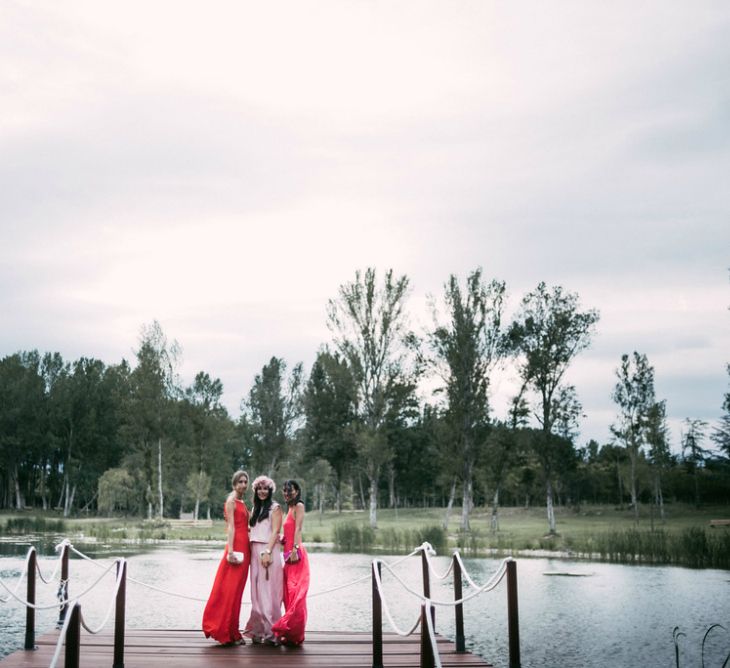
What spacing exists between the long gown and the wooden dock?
0.60ft

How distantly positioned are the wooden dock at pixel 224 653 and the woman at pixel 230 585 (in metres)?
0.18

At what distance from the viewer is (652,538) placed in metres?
28.0

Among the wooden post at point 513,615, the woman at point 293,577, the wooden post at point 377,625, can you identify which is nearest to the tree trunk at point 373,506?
the woman at point 293,577

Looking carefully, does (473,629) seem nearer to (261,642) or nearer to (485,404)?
(261,642)

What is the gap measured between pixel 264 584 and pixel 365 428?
148ft

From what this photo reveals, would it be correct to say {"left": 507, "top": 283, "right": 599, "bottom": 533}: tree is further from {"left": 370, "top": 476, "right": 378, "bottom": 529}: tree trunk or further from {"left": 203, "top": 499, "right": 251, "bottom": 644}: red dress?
{"left": 203, "top": 499, "right": 251, "bottom": 644}: red dress

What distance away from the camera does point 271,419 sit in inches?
2813

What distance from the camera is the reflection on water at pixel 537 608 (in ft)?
44.0

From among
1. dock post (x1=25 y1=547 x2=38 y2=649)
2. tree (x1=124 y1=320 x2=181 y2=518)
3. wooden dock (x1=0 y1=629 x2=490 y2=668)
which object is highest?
tree (x1=124 y1=320 x2=181 y2=518)

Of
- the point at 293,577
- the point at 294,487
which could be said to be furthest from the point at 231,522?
the point at 293,577

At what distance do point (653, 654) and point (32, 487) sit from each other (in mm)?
81631

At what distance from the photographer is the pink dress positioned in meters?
10.3

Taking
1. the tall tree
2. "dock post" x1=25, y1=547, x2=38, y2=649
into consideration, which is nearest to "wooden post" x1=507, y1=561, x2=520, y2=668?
"dock post" x1=25, y1=547, x2=38, y2=649

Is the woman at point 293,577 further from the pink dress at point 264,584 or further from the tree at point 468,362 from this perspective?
the tree at point 468,362
